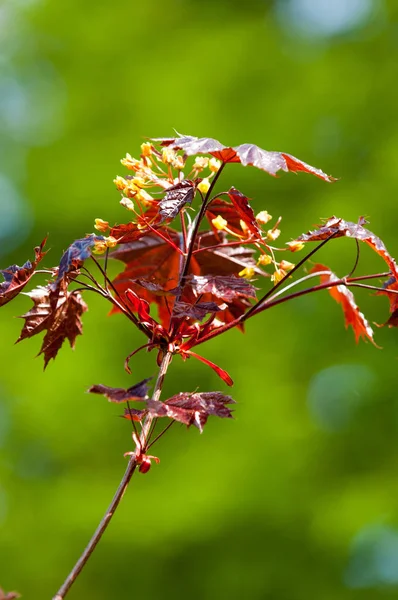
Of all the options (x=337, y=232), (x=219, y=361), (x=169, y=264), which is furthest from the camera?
(x=219, y=361)

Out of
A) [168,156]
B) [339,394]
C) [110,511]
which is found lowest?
[339,394]

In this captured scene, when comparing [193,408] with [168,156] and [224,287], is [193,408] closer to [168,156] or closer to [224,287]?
[224,287]

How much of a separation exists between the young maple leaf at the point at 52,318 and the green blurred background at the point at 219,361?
113 inches

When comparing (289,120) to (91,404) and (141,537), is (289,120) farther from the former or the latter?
(141,537)

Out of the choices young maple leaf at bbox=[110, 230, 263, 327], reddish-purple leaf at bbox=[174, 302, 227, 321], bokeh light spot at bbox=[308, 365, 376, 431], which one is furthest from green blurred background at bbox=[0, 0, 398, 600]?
reddish-purple leaf at bbox=[174, 302, 227, 321]

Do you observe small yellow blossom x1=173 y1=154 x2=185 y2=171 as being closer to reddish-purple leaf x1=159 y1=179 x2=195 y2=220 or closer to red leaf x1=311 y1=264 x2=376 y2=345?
reddish-purple leaf x1=159 y1=179 x2=195 y2=220

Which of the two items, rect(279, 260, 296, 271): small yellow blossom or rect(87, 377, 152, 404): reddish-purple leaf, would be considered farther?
rect(279, 260, 296, 271): small yellow blossom

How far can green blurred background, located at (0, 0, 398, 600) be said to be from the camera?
3678mm

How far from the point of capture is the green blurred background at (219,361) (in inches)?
145

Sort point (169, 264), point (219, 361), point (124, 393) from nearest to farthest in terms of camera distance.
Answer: point (124, 393) → point (169, 264) → point (219, 361)

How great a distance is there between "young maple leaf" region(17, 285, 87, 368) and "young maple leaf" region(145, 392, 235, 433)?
0.70ft

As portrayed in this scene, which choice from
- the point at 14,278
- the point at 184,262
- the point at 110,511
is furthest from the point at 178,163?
the point at 110,511

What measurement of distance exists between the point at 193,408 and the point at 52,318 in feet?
0.87

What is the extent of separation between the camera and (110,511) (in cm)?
70
